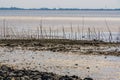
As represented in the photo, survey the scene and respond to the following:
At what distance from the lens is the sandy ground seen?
25.6 meters

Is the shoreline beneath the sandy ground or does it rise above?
above

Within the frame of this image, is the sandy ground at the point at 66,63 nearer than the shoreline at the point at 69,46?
Yes

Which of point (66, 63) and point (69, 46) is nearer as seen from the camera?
point (66, 63)

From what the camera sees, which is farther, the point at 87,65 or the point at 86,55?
the point at 86,55

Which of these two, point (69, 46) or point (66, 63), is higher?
point (69, 46)

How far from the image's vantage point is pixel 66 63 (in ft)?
98.4

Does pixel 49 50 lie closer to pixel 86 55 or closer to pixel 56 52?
pixel 56 52

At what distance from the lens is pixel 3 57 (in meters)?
33.4

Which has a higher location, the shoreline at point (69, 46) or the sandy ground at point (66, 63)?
the shoreline at point (69, 46)

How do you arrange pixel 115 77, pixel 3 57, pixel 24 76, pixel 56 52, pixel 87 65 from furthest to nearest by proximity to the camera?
pixel 56 52 → pixel 3 57 → pixel 87 65 → pixel 115 77 → pixel 24 76

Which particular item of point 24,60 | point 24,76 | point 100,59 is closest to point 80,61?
point 100,59

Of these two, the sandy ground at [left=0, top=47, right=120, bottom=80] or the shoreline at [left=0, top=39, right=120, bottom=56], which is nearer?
the sandy ground at [left=0, top=47, right=120, bottom=80]

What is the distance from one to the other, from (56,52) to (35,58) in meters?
4.68

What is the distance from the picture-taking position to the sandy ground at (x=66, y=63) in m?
25.6
